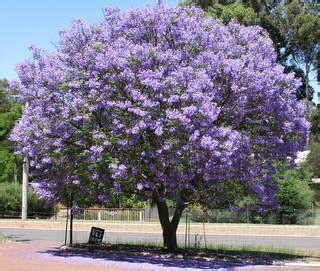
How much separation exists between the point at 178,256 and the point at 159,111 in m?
5.38

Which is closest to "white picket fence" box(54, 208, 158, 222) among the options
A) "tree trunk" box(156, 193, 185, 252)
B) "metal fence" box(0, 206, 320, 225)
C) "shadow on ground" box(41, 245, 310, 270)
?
"metal fence" box(0, 206, 320, 225)

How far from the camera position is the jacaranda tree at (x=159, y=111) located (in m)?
16.7

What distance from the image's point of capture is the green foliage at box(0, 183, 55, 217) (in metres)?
42.4

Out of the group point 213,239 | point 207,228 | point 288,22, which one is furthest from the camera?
point 288,22

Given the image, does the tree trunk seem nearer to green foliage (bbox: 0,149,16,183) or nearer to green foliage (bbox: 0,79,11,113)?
green foliage (bbox: 0,149,16,183)

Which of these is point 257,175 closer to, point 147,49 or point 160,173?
point 160,173

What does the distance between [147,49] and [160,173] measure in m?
3.52

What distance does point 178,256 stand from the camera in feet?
64.4

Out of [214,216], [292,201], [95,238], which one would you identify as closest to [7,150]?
[214,216]

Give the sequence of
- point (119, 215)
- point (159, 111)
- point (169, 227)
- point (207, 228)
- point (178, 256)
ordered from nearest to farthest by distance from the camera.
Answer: point (159, 111) < point (178, 256) < point (169, 227) < point (207, 228) < point (119, 215)

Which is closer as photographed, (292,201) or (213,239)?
(213,239)

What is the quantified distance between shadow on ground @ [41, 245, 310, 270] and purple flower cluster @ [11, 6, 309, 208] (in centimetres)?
197

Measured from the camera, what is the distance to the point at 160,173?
17.0 meters

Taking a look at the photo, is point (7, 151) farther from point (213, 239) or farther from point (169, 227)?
point (169, 227)
